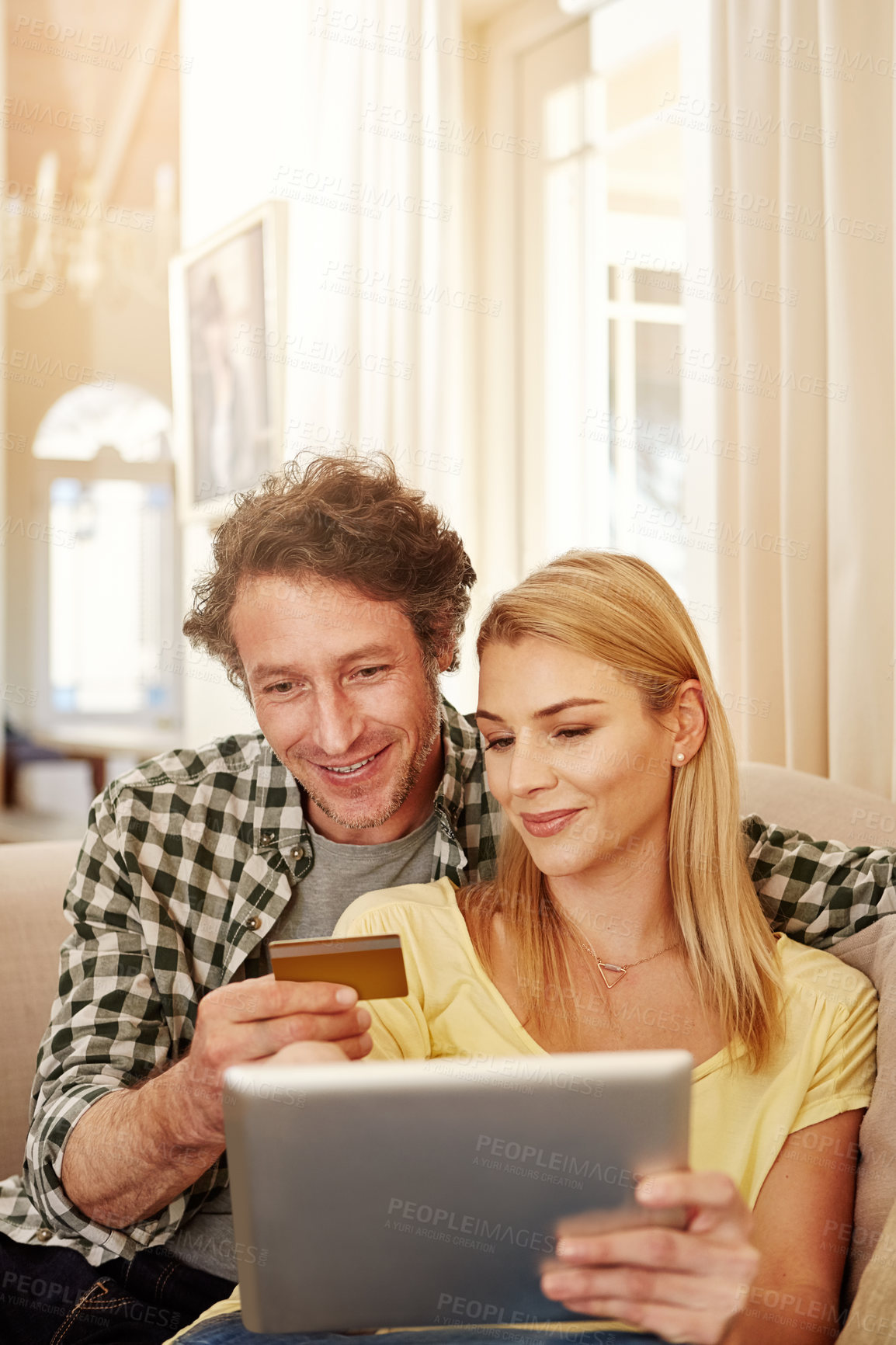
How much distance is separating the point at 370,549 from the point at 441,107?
174cm

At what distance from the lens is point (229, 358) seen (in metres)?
3.32

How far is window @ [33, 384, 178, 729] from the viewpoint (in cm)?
744

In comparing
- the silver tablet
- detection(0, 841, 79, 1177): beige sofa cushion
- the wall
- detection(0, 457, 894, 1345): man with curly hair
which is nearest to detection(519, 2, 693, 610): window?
the wall

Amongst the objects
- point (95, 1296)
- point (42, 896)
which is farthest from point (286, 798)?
point (95, 1296)

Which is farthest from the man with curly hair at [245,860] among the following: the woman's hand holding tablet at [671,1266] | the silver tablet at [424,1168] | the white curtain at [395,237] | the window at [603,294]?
the white curtain at [395,237]

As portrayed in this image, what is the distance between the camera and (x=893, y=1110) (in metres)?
1.15

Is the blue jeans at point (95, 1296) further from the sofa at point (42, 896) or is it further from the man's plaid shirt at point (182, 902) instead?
the sofa at point (42, 896)

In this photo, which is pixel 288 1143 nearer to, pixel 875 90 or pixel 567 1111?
pixel 567 1111

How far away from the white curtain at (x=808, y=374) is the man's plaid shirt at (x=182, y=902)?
0.45 meters

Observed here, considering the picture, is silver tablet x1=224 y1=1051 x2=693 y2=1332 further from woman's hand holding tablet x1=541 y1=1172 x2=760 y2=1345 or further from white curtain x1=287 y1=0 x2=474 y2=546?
white curtain x1=287 y1=0 x2=474 y2=546

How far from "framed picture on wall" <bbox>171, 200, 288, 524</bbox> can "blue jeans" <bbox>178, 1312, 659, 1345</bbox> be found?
2.14 meters

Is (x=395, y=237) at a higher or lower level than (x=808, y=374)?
higher

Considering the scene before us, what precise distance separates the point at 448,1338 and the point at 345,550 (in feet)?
2.57

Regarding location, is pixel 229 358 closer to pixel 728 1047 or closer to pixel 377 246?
pixel 377 246
